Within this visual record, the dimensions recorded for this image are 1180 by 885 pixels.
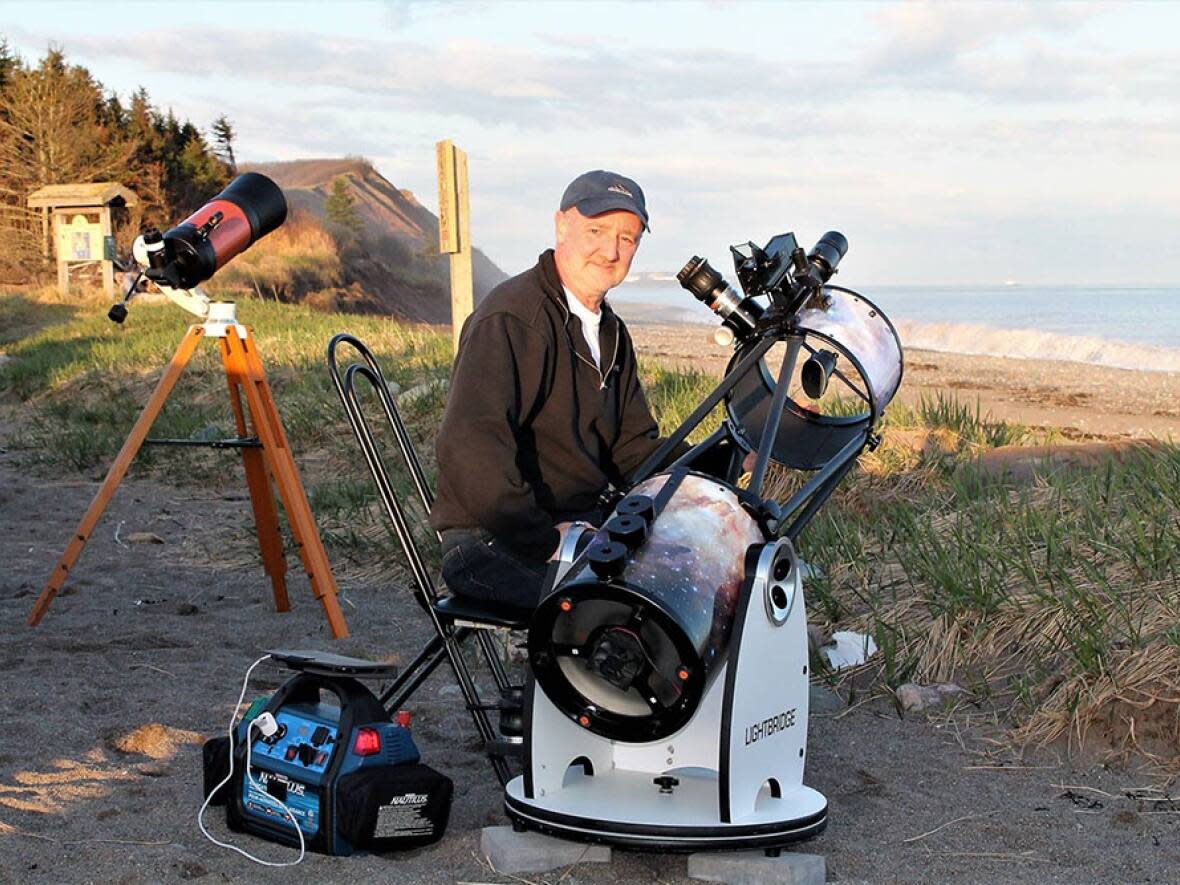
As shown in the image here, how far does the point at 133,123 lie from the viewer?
37.7 m

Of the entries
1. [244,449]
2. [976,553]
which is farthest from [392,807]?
[244,449]

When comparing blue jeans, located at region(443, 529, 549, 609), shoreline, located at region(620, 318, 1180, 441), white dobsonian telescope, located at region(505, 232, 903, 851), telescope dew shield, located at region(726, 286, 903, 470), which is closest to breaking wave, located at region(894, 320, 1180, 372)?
shoreline, located at region(620, 318, 1180, 441)

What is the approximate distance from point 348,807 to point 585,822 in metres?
0.54

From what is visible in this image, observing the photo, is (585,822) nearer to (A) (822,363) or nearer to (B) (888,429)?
(A) (822,363)

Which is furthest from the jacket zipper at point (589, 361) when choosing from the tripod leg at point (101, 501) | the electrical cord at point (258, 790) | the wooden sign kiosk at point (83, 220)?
the wooden sign kiosk at point (83, 220)

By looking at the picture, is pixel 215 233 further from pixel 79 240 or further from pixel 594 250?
pixel 79 240

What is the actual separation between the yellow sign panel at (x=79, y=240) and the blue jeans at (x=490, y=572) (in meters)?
25.1

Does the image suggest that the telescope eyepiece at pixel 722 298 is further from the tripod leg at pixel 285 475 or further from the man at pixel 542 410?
the tripod leg at pixel 285 475

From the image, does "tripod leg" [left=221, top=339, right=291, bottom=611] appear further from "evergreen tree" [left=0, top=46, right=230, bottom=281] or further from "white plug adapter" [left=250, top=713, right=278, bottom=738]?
"evergreen tree" [left=0, top=46, right=230, bottom=281]

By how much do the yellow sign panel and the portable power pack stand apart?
25.3 m

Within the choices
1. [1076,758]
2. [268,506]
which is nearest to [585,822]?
[1076,758]

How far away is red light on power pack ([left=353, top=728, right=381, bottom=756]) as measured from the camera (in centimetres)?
326

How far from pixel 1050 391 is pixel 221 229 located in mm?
11186

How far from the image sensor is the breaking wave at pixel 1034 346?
1007 inches
